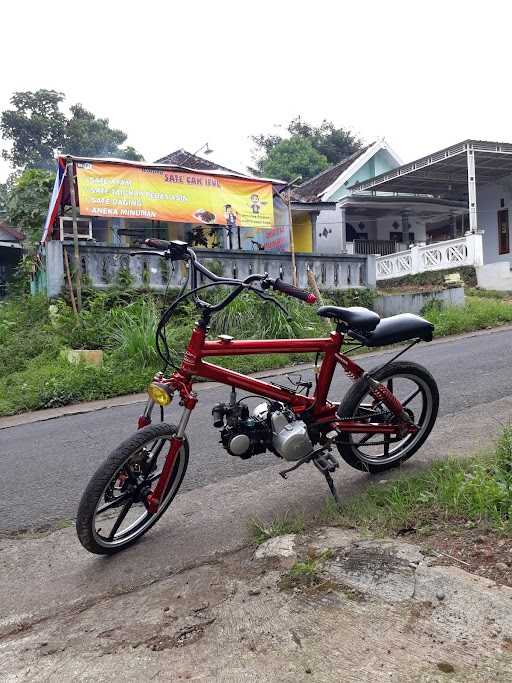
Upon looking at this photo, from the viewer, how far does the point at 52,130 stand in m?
36.2

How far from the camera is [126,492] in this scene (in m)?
2.84

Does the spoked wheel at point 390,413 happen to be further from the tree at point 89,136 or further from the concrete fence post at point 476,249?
the tree at point 89,136

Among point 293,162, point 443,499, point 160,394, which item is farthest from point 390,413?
point 293,162

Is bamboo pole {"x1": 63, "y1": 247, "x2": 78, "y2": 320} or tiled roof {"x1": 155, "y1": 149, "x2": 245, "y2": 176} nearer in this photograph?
bamboo pole {"x1": 63, "y1": 247, "x2": 78, "y2": 320}

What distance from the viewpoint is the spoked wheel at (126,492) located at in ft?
8.71

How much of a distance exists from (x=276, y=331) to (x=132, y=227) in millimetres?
8359

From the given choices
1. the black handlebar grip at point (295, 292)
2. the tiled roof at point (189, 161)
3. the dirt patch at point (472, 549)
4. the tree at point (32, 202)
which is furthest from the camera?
the tiled roof at point (189, 161)

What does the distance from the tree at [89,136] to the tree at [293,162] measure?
11.1 metres

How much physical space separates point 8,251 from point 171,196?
1222cm

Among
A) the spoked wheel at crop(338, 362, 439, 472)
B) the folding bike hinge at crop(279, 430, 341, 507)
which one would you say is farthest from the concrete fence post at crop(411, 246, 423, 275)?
the folding bike hinge at crop(279, 430, 341, 507)

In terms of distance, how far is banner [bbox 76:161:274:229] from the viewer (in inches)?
417

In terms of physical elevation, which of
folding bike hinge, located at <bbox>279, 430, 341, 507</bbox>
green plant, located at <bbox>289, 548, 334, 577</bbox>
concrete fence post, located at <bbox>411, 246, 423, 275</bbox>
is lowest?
green plant, located at <bbox>289, 548, 334, 577</bbox>

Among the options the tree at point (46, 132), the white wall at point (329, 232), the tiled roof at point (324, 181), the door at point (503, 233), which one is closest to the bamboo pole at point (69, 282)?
the tiled roof at point (324, 181)

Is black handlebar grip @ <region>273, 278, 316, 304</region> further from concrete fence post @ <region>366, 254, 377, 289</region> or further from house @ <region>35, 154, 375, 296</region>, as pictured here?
concrete fence post @ <region>366, 254, 377, 289</region>
